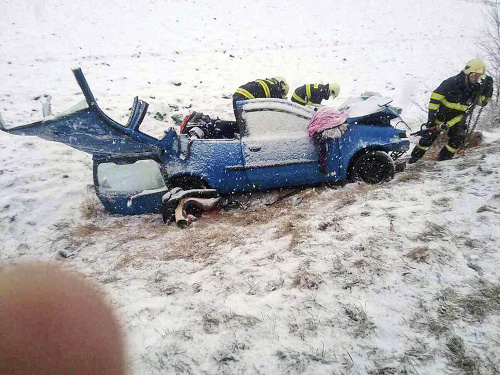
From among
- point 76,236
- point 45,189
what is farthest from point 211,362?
point 45,189

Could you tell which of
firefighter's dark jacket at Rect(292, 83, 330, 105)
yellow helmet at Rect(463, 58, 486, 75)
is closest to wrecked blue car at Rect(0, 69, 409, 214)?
yellow helmet at Rect(463, 58, 486, 75)

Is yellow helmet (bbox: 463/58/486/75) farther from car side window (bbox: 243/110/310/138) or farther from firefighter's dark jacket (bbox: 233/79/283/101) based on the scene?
firefighter's dark jacket (bbox: 233/79/283/101)

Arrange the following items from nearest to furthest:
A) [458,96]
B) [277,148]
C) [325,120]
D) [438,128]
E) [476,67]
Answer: [325,120], [277,148], [476,67], [458,96], [438,128]

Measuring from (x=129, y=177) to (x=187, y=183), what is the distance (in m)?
0.81

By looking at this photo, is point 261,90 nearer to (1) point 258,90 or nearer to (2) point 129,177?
(1) point 258,90

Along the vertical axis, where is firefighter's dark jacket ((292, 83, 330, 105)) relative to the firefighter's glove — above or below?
above

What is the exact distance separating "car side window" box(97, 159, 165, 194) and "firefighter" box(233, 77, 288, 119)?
256 centimetres

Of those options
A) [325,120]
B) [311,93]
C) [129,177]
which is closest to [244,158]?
[325,120]

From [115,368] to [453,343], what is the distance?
2158 mm

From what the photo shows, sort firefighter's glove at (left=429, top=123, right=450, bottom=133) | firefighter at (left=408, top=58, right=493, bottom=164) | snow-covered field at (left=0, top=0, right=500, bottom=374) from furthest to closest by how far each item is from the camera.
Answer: firefighter's glove at (left=429, top=123, right=450, bottom=133), firefighter at (left=408, top=58, right=493, bottom=164), snow-covered field at (left=0, top=0, right=500, bottom=374)

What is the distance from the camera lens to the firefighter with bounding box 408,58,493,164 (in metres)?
4.89

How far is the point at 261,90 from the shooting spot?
6.50 meters

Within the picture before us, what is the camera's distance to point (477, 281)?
8.07ft

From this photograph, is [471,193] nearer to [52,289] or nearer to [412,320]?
[412,320]
